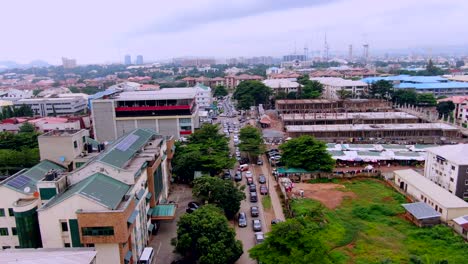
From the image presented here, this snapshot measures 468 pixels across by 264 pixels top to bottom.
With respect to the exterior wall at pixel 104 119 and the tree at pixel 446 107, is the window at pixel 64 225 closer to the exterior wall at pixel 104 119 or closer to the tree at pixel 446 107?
the exterior wall at pixel 104 119

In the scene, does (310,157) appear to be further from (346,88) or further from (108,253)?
(346,88)

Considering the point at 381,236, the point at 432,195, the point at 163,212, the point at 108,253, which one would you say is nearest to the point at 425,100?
the point at 432,195

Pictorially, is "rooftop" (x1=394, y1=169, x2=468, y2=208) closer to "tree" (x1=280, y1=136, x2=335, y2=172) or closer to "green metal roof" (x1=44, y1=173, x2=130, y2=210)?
"tree" (x1=280, y1=136, x2=335, y2=172)

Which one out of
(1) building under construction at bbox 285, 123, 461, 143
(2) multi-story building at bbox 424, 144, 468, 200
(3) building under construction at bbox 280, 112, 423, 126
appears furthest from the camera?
(3) building under construction at bbox 280, 112, 423, 126

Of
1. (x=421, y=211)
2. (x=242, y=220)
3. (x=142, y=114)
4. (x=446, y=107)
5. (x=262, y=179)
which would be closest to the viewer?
(x=421, y=211)

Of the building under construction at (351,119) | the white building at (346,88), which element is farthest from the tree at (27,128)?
the white building at (346,88)

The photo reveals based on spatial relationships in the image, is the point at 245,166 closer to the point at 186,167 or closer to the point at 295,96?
the point at 186,167

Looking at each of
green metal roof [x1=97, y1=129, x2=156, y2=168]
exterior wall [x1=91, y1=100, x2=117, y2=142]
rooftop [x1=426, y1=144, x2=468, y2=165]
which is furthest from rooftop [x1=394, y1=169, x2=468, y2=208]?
exterior wall [x1=91, y1=100, x2=117, y2=142]
